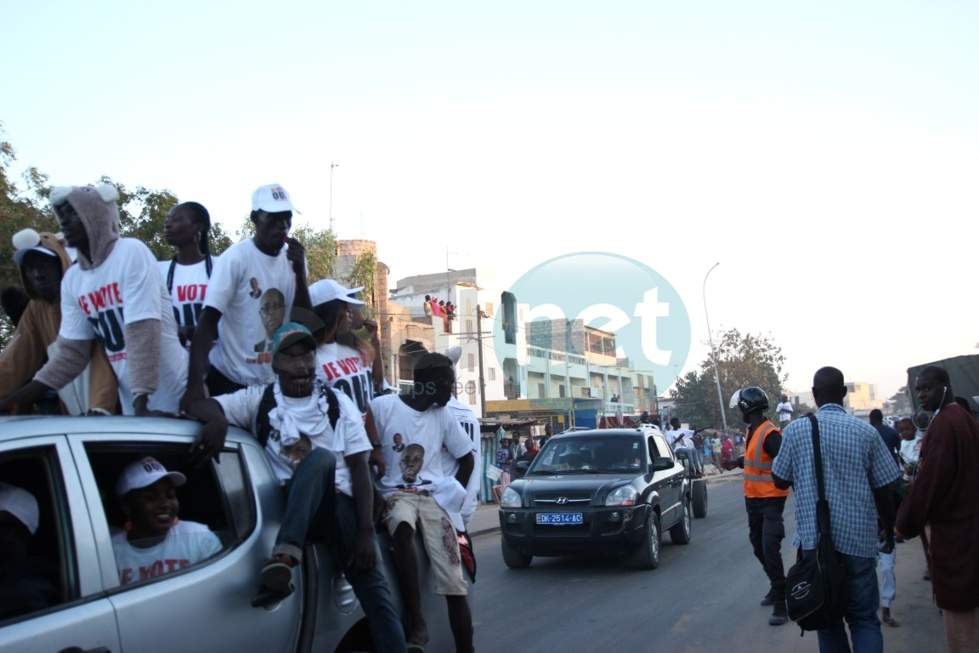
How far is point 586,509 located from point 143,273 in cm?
787

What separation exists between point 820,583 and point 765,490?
11.3 feet

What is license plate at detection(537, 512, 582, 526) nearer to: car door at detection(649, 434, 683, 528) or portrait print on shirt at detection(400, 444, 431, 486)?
car door at detection(649, 434, 683, 528)

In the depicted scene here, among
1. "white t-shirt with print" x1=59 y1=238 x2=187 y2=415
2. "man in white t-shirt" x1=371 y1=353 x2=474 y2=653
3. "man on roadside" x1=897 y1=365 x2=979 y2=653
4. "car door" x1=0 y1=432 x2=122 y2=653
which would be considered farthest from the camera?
"man on roadside" x1=897 y1=365 x2=979 y2=653

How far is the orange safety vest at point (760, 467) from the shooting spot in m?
7.99

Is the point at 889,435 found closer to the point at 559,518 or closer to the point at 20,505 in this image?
the point at 559,518

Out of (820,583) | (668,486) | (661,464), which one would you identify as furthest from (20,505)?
(668,486)

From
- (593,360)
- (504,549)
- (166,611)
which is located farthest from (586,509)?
(593,360)

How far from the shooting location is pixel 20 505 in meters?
2.72

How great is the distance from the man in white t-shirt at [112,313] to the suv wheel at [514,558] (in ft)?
26.3

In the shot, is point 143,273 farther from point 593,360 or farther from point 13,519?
point 593,360

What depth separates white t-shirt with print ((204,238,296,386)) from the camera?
Result: 13.5 ft

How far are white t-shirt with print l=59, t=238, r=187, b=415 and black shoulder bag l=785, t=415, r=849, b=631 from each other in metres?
3.24

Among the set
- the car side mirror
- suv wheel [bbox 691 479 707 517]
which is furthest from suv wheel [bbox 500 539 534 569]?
suv wheel [bbox 691 479 707 517]

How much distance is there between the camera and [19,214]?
15812 millimetres
